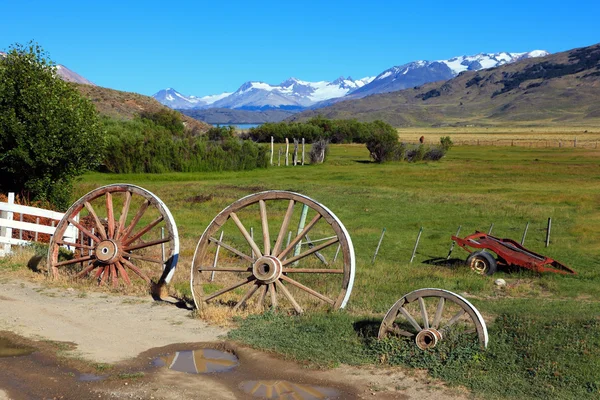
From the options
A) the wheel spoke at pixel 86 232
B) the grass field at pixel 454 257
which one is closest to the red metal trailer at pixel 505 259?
the grass field at pixel 454 257

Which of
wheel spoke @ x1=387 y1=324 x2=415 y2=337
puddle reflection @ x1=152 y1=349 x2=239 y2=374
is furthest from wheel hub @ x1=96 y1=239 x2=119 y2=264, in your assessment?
wheel spoke @ x1=387 y1=324 x2=415 y2=337

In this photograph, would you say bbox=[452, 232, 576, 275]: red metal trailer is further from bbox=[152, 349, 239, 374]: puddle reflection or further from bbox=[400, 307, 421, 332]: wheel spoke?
bbox=[152, 349, 239, 374]: puddle reflection

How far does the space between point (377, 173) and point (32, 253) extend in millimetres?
37837

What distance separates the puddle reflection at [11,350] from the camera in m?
10.5

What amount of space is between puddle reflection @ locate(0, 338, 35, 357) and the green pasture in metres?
3.16

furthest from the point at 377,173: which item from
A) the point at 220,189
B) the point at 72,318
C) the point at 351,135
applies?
the point at 351,135

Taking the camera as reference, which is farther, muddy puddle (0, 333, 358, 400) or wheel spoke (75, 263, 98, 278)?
wheel spoke (75, 263, 98, 278)

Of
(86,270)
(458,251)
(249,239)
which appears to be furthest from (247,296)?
(458,251)

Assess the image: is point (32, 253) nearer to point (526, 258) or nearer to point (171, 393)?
point (171, 393)

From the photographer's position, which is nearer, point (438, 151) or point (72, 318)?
point (72, 318)

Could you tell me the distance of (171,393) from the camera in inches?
355

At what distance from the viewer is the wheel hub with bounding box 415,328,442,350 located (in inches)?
399

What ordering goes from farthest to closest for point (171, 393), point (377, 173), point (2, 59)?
1. point (377, 173)
2. point (2, 59)
3. point (171, 393)

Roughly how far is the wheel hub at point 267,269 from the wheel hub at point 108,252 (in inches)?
139
